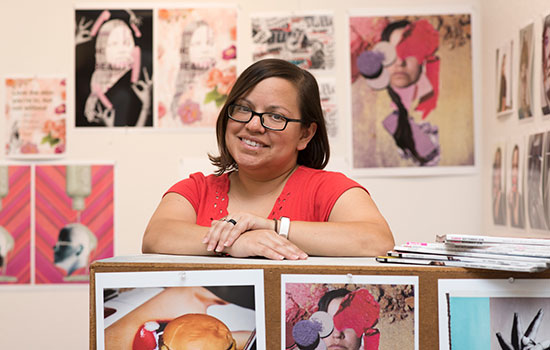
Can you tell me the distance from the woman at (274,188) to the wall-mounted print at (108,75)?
104 cm

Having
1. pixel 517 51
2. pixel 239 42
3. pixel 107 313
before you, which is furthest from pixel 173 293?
pixel 239 42

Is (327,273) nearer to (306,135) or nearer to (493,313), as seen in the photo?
(493,313)

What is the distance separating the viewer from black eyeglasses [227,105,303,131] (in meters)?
1.39

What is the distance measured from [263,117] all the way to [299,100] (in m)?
0.12

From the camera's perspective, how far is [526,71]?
1.92 meters

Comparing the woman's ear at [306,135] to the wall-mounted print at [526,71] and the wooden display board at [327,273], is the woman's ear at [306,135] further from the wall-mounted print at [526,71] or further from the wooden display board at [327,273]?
the wall-mounted print at [526,71]

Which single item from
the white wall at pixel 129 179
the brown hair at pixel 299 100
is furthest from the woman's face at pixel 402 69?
the brown hair at pixel 299 100

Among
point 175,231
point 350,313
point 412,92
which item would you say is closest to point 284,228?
point 175,231

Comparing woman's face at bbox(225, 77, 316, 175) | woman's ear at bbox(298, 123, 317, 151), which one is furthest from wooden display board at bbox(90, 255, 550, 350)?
woman's ear at bbox(298, 123, 317, 151)

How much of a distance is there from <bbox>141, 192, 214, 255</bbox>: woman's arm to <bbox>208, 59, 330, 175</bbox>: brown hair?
0.18m

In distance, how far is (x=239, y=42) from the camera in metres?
2.50

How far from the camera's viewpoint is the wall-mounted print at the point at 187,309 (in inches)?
33.8

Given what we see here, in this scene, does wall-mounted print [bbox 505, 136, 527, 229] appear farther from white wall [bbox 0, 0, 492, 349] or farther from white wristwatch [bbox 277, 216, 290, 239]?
white wristwatch [bbox 277, 216, 290, 239]

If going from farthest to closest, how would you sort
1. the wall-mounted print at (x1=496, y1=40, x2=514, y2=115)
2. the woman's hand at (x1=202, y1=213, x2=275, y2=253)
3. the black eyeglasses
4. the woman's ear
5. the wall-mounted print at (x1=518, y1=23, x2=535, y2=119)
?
the wall-mounted print at (x1=496, y1=40, x2=514, y2=115) → the wall-mounted print at (x1=518, y1=23, x2=535, y2=119) → the woman's ear → the black eyeglasses → the woman's hand at (x1=202, y1=213, x2=275, y2=253)
